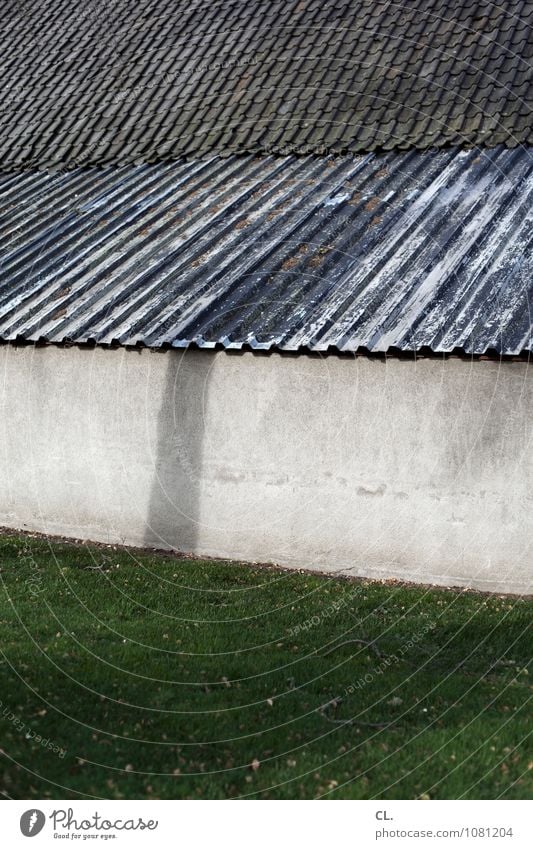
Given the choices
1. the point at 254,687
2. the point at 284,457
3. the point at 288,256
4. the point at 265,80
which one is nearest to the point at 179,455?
the point at 284,457

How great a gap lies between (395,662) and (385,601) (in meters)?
1.56

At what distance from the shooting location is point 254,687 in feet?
20.5

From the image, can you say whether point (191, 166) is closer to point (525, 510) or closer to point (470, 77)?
point (470, 77)

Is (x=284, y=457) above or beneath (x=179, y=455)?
above

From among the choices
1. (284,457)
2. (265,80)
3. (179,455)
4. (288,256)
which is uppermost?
(265,80)

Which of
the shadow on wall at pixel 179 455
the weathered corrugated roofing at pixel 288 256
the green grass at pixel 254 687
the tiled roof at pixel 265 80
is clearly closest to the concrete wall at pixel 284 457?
the shadow on wall at pixel 179 455

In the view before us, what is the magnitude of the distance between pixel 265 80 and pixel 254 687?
10.6 m

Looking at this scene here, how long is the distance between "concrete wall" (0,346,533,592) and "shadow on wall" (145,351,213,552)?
2 centimetres

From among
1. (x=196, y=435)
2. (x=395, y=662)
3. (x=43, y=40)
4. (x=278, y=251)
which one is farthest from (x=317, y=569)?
(x=43, y=40)

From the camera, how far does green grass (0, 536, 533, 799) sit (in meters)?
4.89

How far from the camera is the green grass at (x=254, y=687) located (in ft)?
16.1

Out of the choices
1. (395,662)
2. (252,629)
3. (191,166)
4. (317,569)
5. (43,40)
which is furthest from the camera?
(43,40)

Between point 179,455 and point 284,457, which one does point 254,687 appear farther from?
point 179,455

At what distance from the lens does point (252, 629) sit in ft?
24.8
